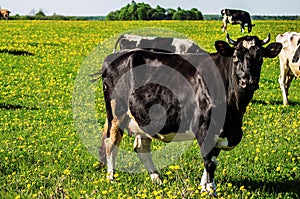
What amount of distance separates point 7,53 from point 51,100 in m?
12.8

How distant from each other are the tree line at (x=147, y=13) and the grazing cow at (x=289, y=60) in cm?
6011

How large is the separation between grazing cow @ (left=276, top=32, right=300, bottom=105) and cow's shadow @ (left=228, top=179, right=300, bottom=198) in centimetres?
685

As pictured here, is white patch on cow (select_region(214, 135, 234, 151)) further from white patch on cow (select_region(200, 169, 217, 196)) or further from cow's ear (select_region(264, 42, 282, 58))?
cow's ear (select_region(264, 42, 282, 58))

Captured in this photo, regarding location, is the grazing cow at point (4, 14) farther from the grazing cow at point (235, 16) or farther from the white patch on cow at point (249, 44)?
the white patch on cow at point (249, 44)

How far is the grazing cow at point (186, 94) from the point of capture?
21.9 ft

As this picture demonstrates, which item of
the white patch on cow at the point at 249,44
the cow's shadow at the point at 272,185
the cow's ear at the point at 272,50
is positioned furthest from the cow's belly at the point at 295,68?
the white patch on cow at the point at 249,44

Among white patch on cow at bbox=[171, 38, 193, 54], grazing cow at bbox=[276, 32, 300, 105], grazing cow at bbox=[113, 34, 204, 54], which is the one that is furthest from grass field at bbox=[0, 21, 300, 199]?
white patch on cow at bbox=[171, 38, 193, 54]

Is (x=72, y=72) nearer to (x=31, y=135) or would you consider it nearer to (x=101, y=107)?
(x=101, y=107)

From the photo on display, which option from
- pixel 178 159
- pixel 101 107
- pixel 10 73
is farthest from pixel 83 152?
pixel 10 73

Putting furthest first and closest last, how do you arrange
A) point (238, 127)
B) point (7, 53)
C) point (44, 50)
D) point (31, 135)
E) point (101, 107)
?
point (44, 50)
point (7, 53)
point (101, 107)
point (31, 135)
point (238, 127)

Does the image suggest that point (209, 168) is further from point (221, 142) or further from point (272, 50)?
point (272, 50)

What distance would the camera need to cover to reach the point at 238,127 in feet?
22.8

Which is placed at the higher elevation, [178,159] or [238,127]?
[238,127]

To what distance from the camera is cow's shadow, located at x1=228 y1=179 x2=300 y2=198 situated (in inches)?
288
